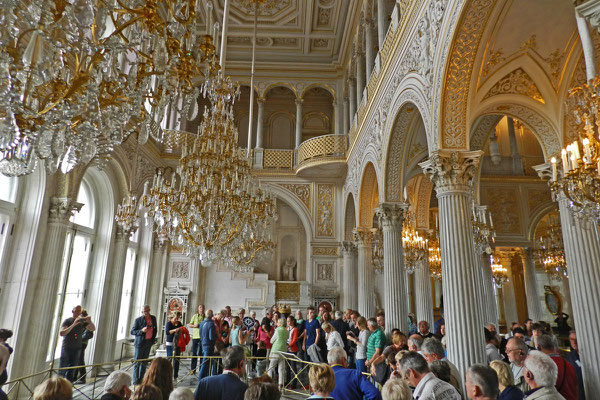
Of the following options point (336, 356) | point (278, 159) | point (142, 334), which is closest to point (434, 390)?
point (336, 356)

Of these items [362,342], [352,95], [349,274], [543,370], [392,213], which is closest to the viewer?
[543,370]

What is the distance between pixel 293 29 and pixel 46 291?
1144 cm

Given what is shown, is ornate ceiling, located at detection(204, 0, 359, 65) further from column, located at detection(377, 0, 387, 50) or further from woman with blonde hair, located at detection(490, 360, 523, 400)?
woman with blonde hair, located at detection(490, 360, 523, 400)

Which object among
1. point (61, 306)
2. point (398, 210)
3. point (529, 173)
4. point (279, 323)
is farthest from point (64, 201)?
point (529, 173)

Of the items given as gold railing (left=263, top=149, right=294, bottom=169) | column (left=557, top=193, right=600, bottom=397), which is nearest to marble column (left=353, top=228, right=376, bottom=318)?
gold railing (left=263, top=149, right=294, bottom=169)

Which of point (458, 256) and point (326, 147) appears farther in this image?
point (326, 147)

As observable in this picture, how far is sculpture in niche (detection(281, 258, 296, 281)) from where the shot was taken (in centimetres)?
1549

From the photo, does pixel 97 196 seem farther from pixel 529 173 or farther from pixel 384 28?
pixel 529 173

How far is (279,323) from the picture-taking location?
297 inches

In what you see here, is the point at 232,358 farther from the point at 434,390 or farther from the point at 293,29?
the point at 293,29

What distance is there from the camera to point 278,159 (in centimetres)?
1496

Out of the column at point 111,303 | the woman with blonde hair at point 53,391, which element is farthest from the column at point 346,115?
the woman with blonde hair at point 53,391

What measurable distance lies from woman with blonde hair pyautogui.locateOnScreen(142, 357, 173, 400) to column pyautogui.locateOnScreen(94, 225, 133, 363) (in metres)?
8.40

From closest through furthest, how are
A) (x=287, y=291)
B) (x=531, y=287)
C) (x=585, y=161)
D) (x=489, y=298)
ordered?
(x=585, y=161)
(x=489, y=298)
(x=287, y=291)
(x=531, y=287)
